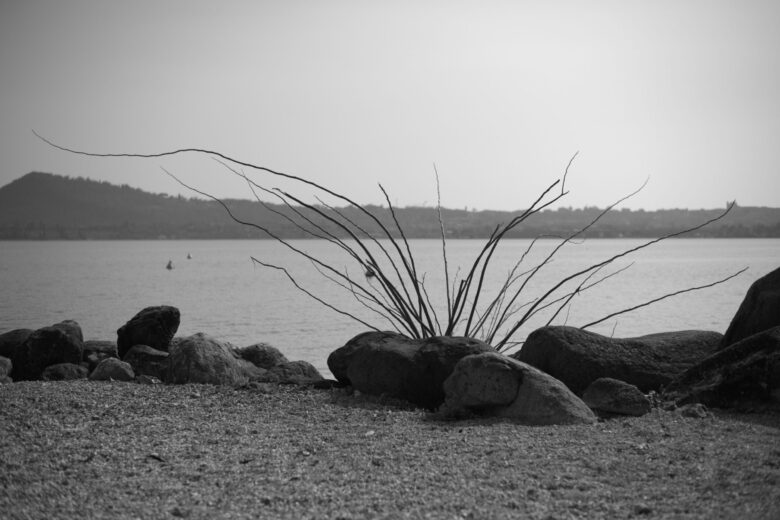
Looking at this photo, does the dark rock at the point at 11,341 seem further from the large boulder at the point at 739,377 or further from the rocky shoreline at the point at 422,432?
the large boulder at the point at 739,377

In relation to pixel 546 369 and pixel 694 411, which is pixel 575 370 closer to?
pixel 546 369

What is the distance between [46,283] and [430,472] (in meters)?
44.5

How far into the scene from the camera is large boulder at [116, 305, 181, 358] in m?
10.9

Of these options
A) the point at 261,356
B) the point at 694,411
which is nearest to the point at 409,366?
the point at 694,411

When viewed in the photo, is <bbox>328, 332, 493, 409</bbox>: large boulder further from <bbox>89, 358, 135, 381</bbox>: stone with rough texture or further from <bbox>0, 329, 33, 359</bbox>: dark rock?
<bbox>0, 329, 33, 359</bbox>: dark rock

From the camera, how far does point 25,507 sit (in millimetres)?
4184

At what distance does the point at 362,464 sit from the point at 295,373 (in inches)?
151

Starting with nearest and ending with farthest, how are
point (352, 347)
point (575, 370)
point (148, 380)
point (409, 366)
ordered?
point (409, 366), point (575, 370), point (352, 347), point (148, 380)

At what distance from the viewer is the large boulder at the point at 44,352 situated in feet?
35.7

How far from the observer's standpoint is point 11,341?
38.7 ft

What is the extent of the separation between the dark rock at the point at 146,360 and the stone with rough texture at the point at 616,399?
5.33 meters

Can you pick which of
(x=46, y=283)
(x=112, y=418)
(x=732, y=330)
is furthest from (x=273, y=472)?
(x=46, y=283)

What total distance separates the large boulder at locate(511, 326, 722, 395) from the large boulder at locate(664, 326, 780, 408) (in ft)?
1.99

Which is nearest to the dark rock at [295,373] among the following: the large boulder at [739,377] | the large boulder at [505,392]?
the large boulder at [505,392]
